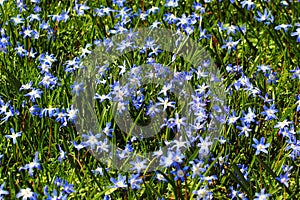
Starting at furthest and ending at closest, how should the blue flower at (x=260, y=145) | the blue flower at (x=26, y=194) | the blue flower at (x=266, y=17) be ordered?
the blue flower at (x=266, y=17) → the blue flower at (x=260, y=145) → the blue flower at (x=26, y=194)

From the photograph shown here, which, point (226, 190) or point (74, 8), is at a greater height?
point (74, 8)

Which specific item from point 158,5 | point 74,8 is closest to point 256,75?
point 158,5

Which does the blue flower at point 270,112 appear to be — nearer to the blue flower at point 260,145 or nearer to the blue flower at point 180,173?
the blue flower at point 260,145

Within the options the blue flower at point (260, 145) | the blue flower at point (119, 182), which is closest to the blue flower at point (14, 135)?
the blue flower at point (119, 182)

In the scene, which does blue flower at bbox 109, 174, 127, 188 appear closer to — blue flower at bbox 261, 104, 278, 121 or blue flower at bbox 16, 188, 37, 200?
blue flower at bbox 16, 188, 37, 200

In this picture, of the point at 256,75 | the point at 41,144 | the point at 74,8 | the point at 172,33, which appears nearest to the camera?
the point at 41,144

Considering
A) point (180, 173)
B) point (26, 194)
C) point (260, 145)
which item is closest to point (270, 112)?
point (260, 145)

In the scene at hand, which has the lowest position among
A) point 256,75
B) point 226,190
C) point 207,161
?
point 226,190

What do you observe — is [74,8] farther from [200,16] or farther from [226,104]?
[226,104]

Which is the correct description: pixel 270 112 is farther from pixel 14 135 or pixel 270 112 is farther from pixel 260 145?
pixel 14 135

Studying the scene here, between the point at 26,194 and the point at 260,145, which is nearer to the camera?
the point at 26,194

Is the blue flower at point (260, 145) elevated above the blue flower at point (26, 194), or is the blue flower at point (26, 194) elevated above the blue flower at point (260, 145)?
the blue flower at point (260, 145)
